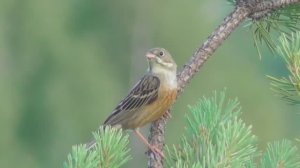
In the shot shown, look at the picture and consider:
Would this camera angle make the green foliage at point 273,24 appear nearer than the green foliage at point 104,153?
No

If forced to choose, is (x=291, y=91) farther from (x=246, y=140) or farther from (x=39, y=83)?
(x=39, y=83)

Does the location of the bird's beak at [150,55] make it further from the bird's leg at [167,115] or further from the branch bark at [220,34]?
the branch bark at [220,34]

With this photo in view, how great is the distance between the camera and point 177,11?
26.0 m

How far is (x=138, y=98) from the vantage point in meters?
5.08

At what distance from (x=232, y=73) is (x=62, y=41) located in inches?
173

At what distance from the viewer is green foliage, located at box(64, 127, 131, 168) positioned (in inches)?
101

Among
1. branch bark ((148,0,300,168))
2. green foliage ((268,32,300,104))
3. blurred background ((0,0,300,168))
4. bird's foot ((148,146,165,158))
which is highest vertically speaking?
blurred background ((0,0,300,168))

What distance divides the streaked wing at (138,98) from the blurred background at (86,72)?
55.4ft

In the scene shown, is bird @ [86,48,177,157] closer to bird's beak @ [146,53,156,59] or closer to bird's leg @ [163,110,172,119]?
bird's beak @ [146,53,156,59]

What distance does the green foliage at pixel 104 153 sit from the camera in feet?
8.39

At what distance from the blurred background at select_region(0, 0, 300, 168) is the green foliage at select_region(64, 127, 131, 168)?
19326mm

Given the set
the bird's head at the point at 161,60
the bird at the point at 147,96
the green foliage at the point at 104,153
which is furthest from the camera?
the bird's head at the point at 161,60

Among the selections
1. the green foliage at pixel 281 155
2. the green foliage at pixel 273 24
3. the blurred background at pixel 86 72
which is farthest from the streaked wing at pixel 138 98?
the blurred background at pixel 86 72

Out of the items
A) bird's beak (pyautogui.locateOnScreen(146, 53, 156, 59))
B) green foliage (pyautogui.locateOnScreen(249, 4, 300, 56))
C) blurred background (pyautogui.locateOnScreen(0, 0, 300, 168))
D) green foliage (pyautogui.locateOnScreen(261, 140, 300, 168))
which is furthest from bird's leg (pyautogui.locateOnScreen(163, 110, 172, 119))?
blurred background (pyautogui.locateOnScreen(0, 0, 300, 168))
